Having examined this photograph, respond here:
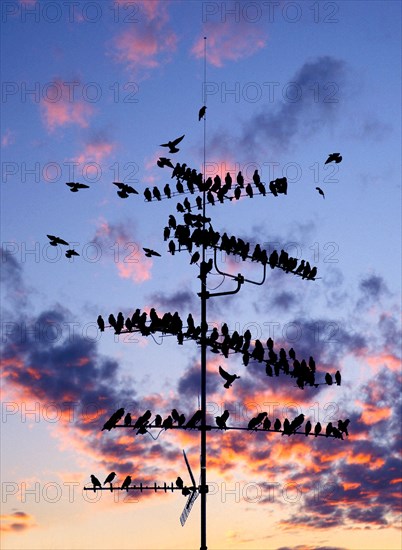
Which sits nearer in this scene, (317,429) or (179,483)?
(179,483)

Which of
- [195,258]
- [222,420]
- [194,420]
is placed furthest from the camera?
[195,258]

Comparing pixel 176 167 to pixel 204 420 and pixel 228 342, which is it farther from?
pixel 204 420

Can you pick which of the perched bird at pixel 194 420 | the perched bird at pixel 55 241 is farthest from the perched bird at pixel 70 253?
the perched bird at pixel 194 420

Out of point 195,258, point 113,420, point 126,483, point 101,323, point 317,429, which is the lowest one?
point 126,483

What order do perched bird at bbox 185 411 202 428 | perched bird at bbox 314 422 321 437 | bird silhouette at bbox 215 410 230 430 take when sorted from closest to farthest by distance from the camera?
1. bird silhouette at bbox 215 410 230 430
2. perched bird at bbox 185 411 202 428
3. perched bird at bbox 314 422 321 437

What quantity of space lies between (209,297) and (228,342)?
4.63ft

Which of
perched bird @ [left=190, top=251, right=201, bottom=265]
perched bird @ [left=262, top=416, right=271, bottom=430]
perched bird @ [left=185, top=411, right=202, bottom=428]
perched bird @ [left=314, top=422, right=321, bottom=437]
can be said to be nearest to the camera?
perched bird @ [left=185, top=411, right=202, bottom=428]

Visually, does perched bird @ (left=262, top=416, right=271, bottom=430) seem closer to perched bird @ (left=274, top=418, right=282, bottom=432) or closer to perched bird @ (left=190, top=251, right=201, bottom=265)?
perched bird @ (left=274, top=418, right=282, bottom=432)

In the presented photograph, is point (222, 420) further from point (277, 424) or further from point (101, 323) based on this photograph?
point (101, 323)

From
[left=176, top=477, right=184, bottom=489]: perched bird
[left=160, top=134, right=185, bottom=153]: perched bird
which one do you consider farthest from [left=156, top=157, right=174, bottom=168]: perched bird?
[left=176, top=477, right=184, bottom=489]: perched bird

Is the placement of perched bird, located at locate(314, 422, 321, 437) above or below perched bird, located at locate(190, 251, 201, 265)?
below

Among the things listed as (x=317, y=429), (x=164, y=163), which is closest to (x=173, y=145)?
(x=164, y=163)

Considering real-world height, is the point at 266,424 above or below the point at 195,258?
below

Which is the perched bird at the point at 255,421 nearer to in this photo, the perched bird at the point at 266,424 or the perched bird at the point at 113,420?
the perched bird at the point at 266,424
